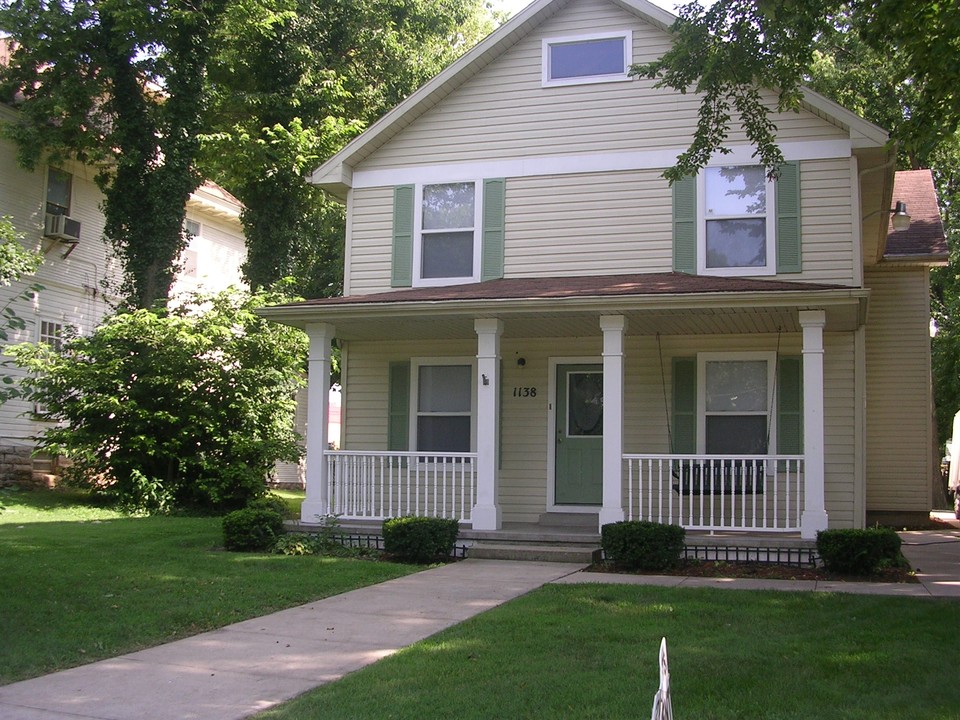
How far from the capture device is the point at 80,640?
677 cm

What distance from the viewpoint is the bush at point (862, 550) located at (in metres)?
9.80

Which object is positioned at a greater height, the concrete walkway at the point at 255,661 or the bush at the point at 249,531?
the bush at the point at 249,531

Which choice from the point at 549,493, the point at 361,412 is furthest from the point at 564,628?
the point at 361,412

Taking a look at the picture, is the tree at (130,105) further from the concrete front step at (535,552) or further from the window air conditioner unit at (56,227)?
the concrete front step at (535,552)

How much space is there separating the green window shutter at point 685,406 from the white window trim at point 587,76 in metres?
4.17

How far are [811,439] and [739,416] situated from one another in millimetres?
1840

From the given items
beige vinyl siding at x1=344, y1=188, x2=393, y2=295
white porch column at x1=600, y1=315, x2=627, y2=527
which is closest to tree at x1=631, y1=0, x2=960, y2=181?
white porch column at x1=600, y1=315, x2=627, y2=527

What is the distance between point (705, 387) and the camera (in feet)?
41.8

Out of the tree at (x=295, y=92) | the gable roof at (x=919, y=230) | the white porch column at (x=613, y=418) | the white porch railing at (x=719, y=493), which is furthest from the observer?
the tree at (x=295, y=92)

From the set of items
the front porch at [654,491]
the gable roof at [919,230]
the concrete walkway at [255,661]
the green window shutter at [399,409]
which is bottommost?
the concrete walkway at [255,661]

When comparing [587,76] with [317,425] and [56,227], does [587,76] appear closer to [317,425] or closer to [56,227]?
[317,425]

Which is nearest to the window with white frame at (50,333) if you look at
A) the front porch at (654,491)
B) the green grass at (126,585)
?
the green grass at (126,585)

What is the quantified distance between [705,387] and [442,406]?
3.72 metres

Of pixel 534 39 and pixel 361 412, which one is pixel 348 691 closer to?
pixel 361 412
